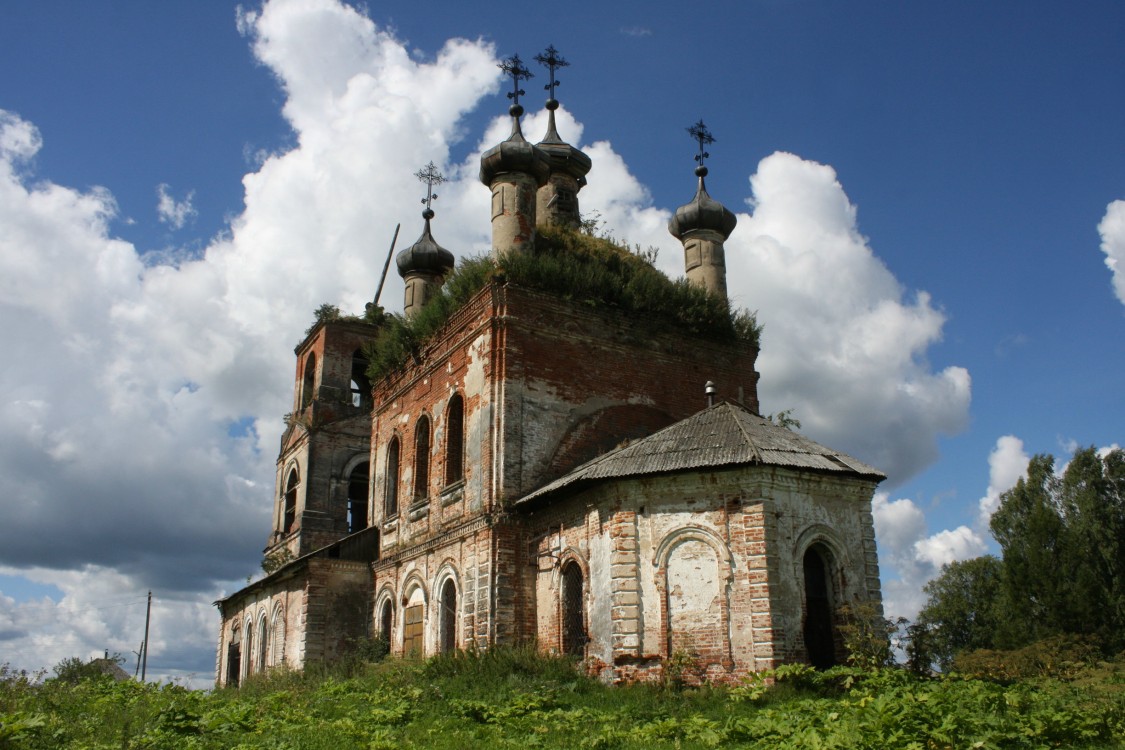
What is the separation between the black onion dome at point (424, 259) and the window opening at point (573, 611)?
1139 centimetres

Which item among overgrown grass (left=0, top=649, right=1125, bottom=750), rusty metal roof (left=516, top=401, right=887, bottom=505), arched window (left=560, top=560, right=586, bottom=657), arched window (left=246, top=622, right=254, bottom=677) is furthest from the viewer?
arched window (left=246, top=622, right=254, bottom=677)

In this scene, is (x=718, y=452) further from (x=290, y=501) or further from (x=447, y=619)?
(x=290, y=501)

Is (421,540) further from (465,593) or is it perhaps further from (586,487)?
(586,487)

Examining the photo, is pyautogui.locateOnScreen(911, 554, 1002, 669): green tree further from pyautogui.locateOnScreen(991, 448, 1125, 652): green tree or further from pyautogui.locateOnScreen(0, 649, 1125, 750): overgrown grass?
pyautogui.locateOnScreen(0, 649, 1125, 750): overgrown grass

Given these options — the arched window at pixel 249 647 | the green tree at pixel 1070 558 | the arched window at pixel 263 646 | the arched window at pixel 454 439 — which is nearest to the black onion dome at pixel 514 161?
the arched window at pixel 454 439

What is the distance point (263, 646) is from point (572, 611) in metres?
9.65

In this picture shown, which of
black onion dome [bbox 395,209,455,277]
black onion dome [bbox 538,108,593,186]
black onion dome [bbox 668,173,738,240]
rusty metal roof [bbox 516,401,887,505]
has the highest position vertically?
black onion dome [bbox 538,108,593,186]

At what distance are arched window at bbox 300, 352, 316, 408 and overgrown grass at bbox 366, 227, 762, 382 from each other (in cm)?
762

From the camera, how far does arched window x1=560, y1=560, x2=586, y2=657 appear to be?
42.5 feet

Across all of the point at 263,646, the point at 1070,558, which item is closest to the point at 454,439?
the point at 263,646

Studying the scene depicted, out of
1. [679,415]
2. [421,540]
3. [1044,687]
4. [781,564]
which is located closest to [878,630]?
[781,564]

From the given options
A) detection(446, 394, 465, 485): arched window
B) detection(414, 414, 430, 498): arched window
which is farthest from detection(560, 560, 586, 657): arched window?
detection(414, 414, 430, 498): arched window

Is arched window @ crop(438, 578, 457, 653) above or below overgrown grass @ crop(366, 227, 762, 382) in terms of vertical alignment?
below

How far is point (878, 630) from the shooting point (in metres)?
11.5
